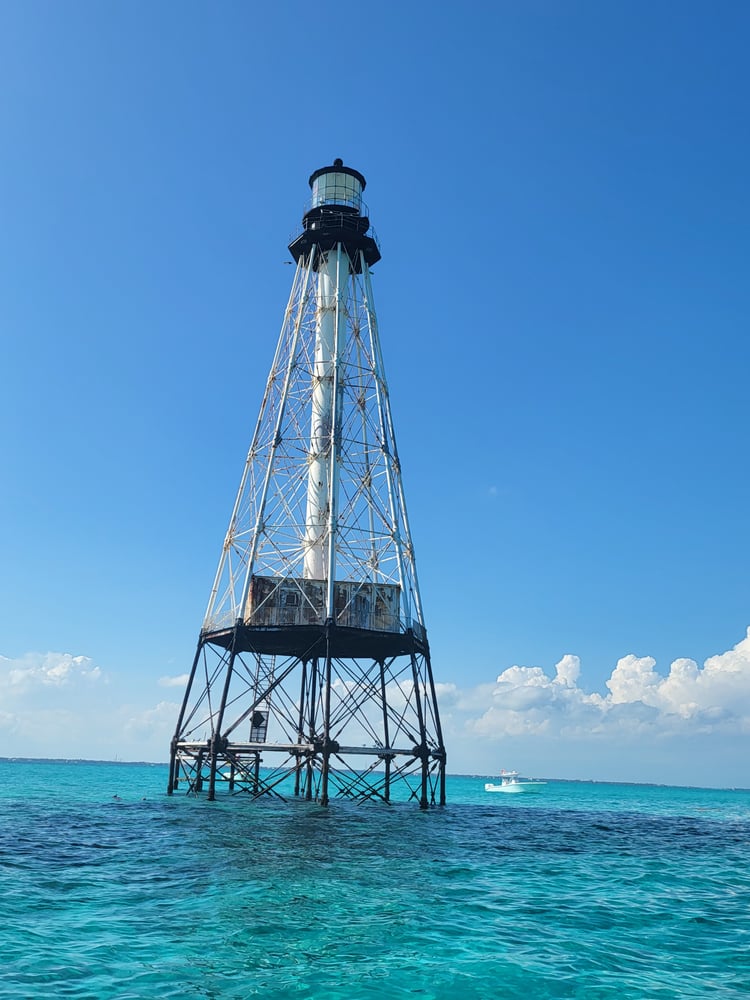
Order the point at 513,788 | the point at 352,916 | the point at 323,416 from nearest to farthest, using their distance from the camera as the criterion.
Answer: the point at 352,916
the point at 323,416
the point at 513,788

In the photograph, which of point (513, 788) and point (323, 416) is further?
point (513, 788)

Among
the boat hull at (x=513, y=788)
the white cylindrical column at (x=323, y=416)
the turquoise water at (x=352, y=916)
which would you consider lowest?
the boat hull at (x=513, y=788)

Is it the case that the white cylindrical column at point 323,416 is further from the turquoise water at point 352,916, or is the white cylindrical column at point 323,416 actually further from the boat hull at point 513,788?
the boat hull at point 513,788

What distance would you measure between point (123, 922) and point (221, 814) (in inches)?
726

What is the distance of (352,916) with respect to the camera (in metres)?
13.6

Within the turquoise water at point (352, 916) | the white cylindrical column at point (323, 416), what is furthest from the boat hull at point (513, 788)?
the turquoise water at point (352, 916)

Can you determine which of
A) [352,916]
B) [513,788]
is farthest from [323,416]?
[513,788]

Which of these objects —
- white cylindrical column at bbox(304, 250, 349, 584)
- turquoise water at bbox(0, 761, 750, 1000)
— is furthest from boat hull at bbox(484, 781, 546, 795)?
turquoise water at bbox(0, 761, 750, 1000)

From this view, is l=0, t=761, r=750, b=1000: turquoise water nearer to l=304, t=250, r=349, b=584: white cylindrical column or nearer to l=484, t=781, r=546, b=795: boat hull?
l=304, t=250, r=349, b=584: white cylindrical column

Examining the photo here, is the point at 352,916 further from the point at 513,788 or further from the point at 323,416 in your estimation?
the point at 513,788

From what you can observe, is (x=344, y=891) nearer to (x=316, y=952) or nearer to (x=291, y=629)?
(x=316, y=952)

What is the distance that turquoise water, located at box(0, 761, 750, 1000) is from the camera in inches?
404

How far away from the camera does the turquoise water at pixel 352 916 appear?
10.3 metres

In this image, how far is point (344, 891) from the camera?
15633 millimetres
